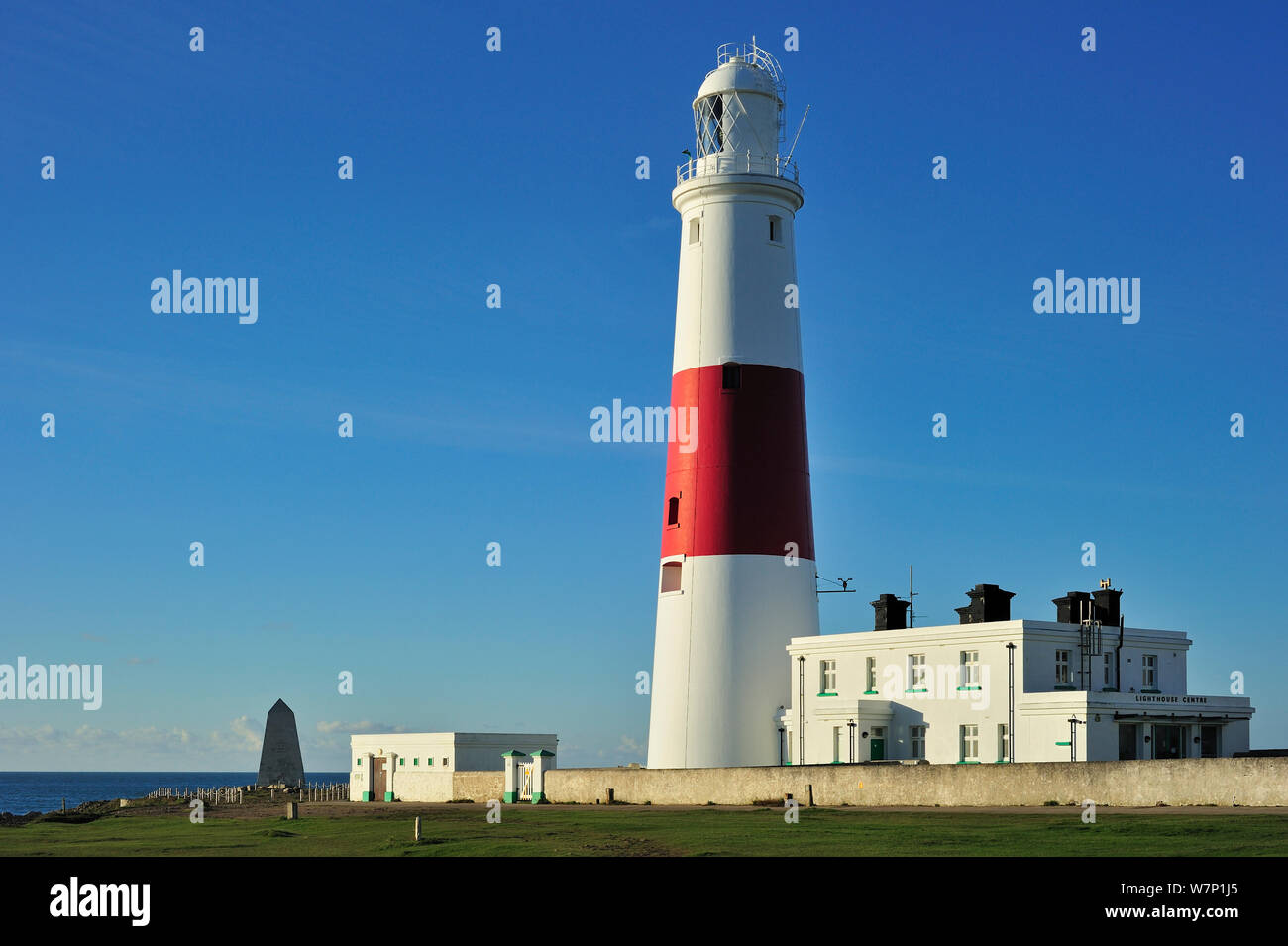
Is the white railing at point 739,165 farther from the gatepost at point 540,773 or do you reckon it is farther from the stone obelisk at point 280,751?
the stone obelisk at point 280,751

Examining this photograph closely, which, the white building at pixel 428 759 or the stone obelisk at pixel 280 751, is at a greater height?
the white building at pixel 428 759

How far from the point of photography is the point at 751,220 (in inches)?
1788

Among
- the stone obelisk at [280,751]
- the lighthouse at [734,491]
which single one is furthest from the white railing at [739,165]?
the stone obelisk at [280,751]

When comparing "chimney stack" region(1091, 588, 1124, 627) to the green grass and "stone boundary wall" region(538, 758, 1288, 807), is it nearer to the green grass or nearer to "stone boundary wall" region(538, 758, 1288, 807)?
"stone boundary wall" region(538, 758, 1288, 807)

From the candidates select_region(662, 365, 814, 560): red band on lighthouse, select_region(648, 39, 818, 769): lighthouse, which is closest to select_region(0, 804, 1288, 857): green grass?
select_region(648, 39, 818, 769): lighthouse

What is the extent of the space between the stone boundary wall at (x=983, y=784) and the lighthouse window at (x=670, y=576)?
5.78m

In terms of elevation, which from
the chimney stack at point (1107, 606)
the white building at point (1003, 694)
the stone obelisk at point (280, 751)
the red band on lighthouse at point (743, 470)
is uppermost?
the red band on lighthouse at point (743, 470)

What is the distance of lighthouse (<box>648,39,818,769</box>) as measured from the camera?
4403cm

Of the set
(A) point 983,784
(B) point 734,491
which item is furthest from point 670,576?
(A) point 983,784

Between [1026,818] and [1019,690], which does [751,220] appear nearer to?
[1019,690]

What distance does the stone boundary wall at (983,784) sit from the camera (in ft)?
100

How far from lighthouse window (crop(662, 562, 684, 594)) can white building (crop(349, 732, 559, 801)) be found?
1092cm
